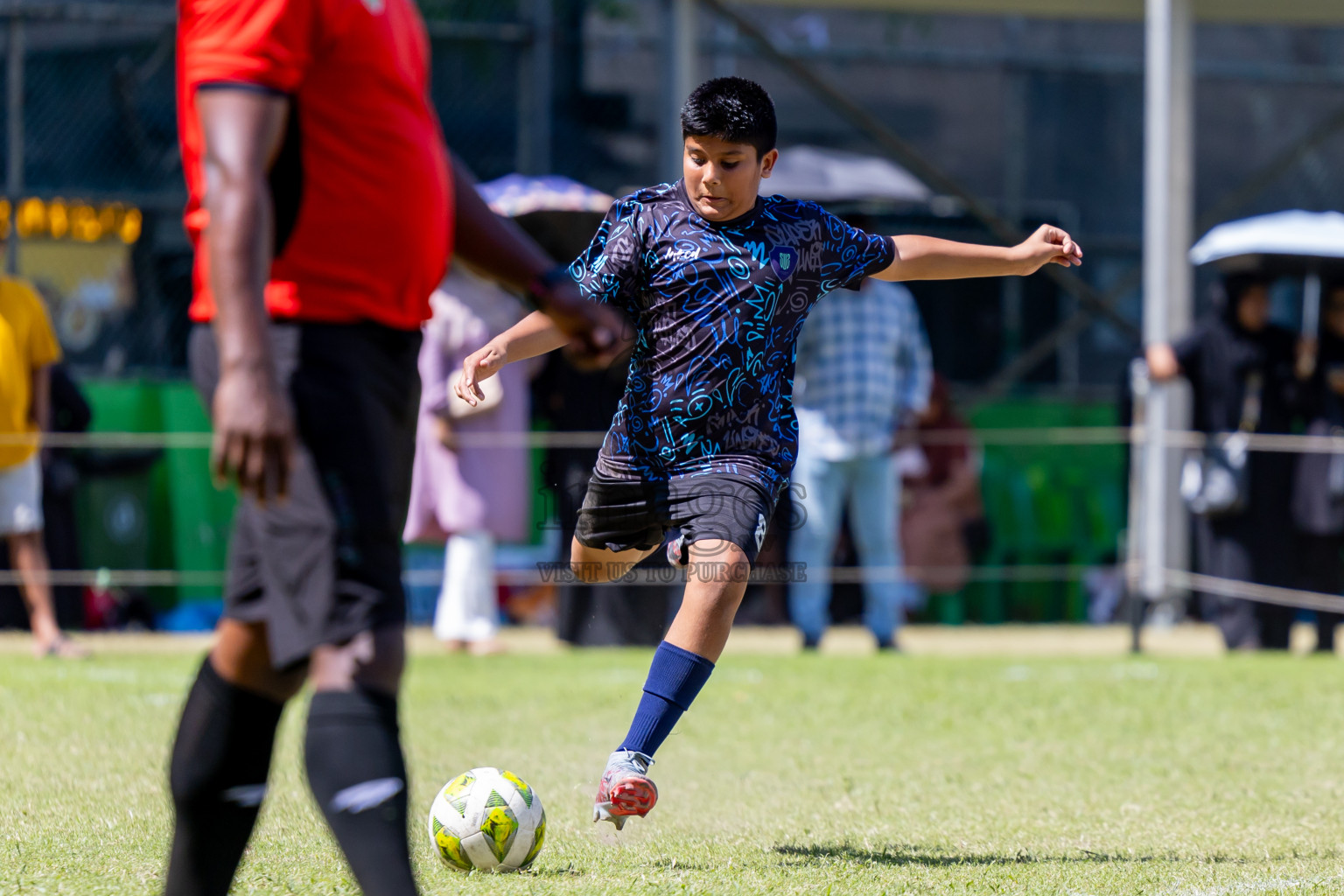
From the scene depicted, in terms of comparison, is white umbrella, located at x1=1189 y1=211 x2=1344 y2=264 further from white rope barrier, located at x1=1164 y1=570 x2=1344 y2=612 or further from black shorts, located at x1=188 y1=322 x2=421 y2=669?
black shorts, located at x1=188 y1=322 x2=421 y2=669

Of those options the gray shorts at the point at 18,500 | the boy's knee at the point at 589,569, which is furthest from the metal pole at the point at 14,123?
the boy's knee at the point at 589,569

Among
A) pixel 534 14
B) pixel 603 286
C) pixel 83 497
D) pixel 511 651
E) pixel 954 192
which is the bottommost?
pixel 511 651

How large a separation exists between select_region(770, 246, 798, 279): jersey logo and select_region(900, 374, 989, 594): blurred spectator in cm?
730

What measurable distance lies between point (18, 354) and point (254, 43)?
7.11 m

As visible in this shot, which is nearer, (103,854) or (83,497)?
(103,854)

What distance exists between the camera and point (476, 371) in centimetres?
398

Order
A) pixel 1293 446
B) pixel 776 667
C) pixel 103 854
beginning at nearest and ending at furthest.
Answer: pixel 103 854 → pixel 776 667 → pixel 1293 446

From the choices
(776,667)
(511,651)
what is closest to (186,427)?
(511,651)

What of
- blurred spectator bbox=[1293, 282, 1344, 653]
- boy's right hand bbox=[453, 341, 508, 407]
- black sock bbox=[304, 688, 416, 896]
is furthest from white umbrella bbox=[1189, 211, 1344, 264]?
black sock bbox=[304, 688, 416, 896]

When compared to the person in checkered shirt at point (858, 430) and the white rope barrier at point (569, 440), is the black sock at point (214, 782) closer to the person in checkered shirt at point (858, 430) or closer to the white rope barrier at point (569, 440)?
the white rope barrier at point (569, 440)

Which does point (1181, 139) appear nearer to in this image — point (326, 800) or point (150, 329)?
point (150, 329)

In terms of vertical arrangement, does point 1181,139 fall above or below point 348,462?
above

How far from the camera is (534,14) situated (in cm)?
1275

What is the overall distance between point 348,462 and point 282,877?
139 cm
